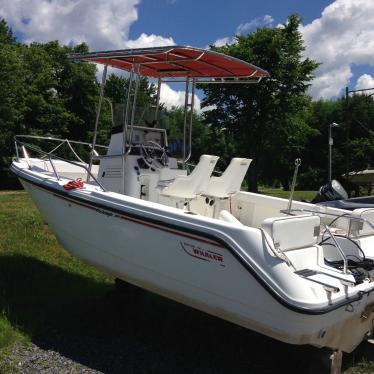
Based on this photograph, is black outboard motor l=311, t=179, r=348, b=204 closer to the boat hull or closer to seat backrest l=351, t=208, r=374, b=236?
seat backrest l=351, t=208, r=374, b=236

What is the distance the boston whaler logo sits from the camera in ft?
12.8

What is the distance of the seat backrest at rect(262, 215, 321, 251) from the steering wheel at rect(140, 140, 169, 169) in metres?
2.25

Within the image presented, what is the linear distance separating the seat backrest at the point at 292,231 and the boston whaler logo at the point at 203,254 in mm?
478

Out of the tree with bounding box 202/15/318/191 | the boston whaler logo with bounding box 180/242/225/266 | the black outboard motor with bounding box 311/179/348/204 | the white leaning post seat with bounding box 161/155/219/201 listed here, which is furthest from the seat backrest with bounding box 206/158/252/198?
the tree with bounding box 202/15/318/191

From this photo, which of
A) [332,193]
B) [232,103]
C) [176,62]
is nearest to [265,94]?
[232,103]

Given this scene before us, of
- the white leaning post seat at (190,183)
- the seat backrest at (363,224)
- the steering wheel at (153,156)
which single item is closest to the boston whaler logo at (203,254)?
the white leaning post seat at (190,183)

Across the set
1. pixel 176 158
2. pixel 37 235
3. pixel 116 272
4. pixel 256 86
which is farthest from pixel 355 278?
pixel 256 86

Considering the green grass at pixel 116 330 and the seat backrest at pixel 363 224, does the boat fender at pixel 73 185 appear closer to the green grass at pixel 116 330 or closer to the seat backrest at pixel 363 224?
the green grass at pixel 116 330

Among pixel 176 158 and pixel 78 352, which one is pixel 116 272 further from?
pixel 176 158

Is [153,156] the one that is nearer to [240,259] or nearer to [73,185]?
[73,185]

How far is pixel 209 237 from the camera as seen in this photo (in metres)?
3.91

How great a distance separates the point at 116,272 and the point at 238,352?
4.81 feet

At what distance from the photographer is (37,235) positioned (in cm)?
810

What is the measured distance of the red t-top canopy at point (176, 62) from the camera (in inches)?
207
